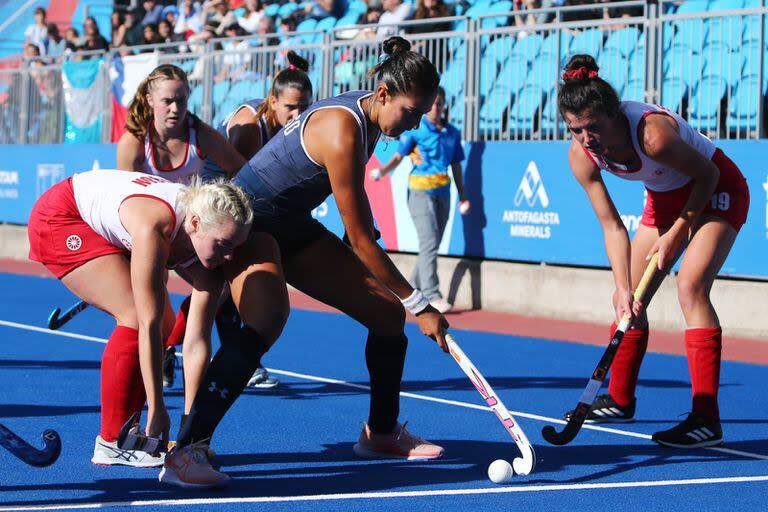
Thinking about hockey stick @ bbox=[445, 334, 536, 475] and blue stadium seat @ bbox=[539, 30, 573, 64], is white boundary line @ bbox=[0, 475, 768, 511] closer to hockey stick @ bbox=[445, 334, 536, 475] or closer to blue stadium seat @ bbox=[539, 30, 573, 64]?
hockey stick @ bbox=[445, 334, 536, 475]

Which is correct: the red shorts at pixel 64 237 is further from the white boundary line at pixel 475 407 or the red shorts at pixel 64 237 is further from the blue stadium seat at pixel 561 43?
the blue stadium seat at pixel 561 43

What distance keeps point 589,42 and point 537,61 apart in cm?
63

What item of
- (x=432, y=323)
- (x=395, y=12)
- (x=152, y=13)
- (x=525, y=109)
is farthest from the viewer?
(x=152, y=13)

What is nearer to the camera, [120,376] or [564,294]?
[120,376]

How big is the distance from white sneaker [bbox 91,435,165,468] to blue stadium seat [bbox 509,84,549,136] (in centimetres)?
707

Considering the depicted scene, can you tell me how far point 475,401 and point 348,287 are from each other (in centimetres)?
214

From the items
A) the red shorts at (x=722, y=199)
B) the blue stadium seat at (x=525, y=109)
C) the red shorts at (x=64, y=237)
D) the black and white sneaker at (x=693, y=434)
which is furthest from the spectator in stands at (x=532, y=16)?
the red shorts at (x=64, y=237)

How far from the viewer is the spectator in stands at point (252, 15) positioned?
1659cm

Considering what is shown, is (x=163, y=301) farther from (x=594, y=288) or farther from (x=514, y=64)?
(x=514, y=64)

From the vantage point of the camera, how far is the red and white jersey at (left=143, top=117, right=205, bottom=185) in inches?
253

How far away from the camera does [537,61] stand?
36.7ft

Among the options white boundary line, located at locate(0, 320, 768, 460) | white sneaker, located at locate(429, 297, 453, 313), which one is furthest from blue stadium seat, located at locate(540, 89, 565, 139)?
white boundary line, located at locate(0, 320, 768, 460)

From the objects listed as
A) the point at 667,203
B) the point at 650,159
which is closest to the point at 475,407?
the point at 667,203

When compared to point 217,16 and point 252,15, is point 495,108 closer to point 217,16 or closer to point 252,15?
point 252,15
